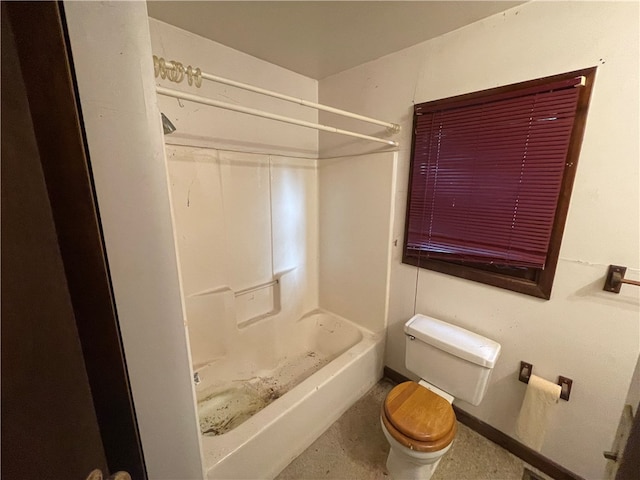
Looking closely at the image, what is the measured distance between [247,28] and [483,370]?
2.14 meters

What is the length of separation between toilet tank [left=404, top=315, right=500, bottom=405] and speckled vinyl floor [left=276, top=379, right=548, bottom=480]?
361mm

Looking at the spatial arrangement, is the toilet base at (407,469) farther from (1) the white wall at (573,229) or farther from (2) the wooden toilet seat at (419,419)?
(1) the white wall at (573,229)

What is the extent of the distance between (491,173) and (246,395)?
1992 millimetres

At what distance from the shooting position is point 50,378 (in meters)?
0.36

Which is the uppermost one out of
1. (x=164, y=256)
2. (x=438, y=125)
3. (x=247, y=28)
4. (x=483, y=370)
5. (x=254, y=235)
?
(x=247, y=28)

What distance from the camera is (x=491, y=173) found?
1.31 meters

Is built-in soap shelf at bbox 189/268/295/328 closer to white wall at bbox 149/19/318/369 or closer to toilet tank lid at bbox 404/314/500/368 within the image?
white wall at bbox 149/19/318/369

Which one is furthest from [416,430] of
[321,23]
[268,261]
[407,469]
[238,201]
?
[321,23]

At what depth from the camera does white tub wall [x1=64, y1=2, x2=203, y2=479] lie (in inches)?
15.5

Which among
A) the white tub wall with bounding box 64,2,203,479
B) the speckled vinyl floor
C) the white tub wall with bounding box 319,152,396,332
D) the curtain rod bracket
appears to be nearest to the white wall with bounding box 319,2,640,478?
the curtain rod bracket

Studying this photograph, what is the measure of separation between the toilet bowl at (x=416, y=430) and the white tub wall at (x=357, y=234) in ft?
2.01

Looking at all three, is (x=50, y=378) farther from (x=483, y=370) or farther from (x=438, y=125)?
(x=438, y=125)

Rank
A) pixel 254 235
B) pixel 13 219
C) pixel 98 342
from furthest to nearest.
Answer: pixel 254 235
pixel 98 342
pixel 13 219

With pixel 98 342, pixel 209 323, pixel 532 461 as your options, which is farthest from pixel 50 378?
pixel 532 461
